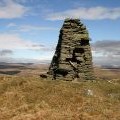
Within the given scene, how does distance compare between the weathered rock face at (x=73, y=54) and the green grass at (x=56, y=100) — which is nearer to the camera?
the green grass at (x=56, y=100)

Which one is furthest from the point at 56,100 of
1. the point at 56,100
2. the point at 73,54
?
the point at 73,54

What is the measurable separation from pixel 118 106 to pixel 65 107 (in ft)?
22.1

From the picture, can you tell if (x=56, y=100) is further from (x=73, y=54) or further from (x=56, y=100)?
(x=73, y=54)

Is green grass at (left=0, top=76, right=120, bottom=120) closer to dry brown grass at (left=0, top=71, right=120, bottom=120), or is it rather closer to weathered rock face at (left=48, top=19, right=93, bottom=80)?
dry brown grass at (left=0, top=71, right=120, bottom=120)

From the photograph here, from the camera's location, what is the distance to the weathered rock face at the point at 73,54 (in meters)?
50.6

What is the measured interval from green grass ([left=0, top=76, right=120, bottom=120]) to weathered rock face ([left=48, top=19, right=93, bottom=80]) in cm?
371

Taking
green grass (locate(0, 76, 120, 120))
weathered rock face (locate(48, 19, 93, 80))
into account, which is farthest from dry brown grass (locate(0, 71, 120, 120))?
weathered rock face (locate(48, 19, 93, 80))

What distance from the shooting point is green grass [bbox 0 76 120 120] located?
106 ft

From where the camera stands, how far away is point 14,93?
39594mm

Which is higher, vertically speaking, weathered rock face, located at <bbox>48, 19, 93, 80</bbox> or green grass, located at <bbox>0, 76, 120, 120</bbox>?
weathered rock face, located at <bbox>48, 19, 93, 80</bbox>

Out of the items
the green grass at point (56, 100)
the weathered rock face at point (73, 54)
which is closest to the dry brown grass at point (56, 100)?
the green grass at point (56, 100)

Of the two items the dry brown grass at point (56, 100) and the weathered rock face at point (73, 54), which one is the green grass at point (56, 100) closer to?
the dry brown grass at point (56, 100)

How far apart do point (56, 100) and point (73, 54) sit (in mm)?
15666

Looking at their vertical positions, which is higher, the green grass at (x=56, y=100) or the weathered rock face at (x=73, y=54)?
the weathered rock face at (x=73, y=54)
